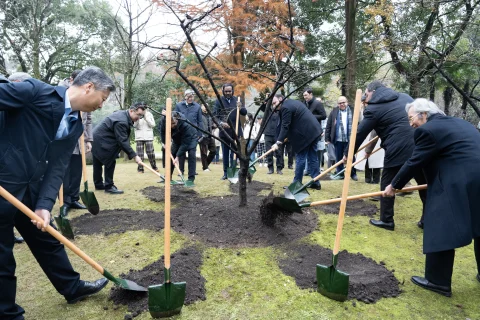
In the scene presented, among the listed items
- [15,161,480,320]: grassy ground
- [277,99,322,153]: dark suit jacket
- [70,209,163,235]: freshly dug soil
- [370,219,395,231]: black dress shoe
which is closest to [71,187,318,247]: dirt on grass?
[70,209,163,235]: freshly dug soil

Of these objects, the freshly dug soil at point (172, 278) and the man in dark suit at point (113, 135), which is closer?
the freshly dug soil at point (172, 278)

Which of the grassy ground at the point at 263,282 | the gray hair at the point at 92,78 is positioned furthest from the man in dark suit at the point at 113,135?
the gray hair at the point at 92,78

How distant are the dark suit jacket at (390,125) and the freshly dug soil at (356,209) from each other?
105 cm

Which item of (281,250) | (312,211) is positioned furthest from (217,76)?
(281,250)

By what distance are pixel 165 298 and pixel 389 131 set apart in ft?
11.2

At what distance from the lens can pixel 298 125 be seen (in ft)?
19.2

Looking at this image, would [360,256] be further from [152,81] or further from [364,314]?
[152,81]

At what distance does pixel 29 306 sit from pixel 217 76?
8543 mm

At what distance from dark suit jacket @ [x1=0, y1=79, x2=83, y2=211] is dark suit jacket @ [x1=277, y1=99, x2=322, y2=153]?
425cm

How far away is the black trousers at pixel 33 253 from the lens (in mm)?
1935

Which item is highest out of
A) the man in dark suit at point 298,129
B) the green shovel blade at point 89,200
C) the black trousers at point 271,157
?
the man in dark suit at point 298,129

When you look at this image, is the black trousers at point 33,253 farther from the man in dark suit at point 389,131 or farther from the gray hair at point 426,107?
the man in dark suit at point 389,131

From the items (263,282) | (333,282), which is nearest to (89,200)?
(263,282)

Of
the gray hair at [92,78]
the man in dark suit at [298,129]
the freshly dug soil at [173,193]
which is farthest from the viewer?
the man in dark suit at [298,129]
